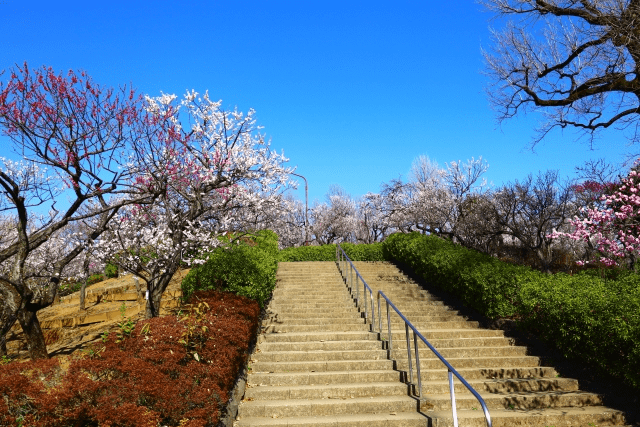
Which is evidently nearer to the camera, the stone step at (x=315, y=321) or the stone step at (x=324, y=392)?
the stone step at (x=324, y=392)

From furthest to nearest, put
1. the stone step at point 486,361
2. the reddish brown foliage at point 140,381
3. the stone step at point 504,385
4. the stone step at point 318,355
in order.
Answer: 1. the stone step at point 318,355
2. the stone step at point 486,361
3. the stone step at point 504,385
4. the reddish brown foliage at point 140,381

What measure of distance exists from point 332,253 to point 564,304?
1504cm

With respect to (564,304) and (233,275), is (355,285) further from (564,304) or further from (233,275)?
(564,304)

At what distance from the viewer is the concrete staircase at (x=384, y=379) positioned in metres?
5.93

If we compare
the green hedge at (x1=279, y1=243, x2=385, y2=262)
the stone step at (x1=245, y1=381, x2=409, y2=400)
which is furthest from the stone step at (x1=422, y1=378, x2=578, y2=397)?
the green hedge at (x1=279, y1=243, x2=385, y2=262)

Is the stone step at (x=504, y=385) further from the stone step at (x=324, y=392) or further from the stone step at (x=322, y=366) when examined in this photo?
the stone step at (x=322, y=366)

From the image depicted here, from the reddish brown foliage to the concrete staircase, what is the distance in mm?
995

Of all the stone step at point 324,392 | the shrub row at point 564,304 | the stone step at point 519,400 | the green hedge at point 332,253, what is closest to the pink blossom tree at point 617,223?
the shrub row at point 564,304

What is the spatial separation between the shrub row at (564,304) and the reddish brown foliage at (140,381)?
5.33 metres

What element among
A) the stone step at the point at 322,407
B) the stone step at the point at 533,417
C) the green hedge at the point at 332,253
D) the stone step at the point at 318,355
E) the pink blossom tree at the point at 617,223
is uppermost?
the pink blossom tree at the point at 617,223

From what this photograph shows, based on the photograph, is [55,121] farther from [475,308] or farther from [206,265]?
[475,308]

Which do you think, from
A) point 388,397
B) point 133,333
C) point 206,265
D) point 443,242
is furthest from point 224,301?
point 443,242

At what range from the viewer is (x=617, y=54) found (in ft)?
33.1

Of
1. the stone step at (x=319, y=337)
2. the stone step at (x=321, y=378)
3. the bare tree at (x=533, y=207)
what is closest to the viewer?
the stone step at (x=321, y=378)
